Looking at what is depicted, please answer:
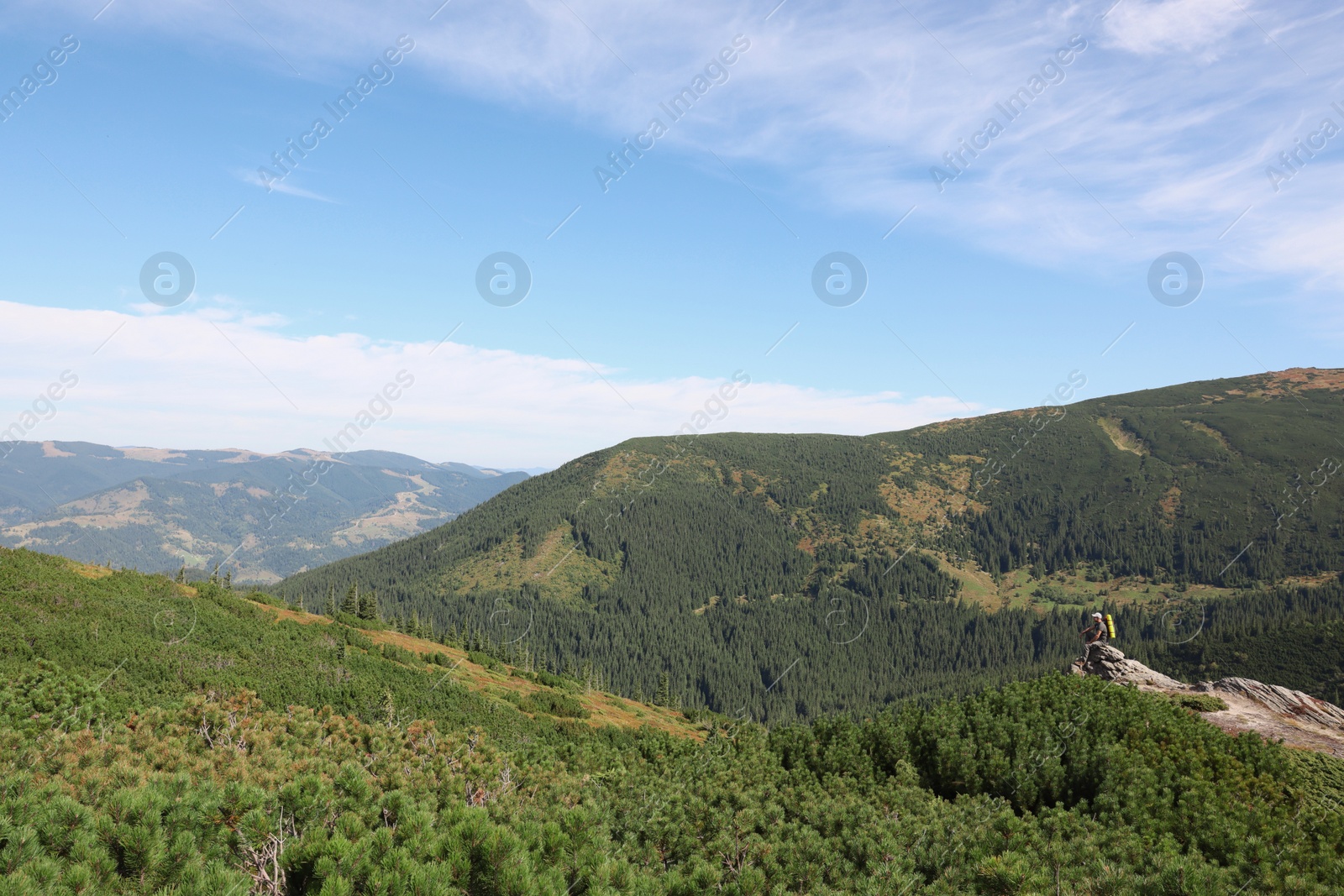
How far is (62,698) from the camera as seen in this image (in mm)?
24156

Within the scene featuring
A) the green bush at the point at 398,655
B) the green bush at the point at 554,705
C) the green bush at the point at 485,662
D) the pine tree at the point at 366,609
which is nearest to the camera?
Result: the green bush at the point at 398,655

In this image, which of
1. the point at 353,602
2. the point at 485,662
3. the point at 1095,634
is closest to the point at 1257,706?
the point at 1095,634

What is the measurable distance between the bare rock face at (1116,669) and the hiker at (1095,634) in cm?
7

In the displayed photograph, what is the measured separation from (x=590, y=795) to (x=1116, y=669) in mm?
35830

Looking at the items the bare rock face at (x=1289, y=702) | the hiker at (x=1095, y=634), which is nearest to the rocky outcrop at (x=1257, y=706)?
the bare rock face at (x=1289, y=702)

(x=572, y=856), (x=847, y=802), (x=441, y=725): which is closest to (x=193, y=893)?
(x=572, y=856)

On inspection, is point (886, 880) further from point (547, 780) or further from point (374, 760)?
point (374, 760)

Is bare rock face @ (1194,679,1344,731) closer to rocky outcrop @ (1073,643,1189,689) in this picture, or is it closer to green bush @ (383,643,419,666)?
rocky outcrop @ (1073,643,1189,689)

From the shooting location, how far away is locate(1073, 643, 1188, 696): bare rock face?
138ft

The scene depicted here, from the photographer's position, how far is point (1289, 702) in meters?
37.1

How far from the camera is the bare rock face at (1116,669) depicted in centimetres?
4200

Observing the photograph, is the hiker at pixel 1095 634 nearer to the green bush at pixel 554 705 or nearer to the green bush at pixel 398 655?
the green bush at pixel 554 705

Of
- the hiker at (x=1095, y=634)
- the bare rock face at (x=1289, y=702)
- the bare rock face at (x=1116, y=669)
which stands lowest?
the bare rock face at (x=1289, y=702)

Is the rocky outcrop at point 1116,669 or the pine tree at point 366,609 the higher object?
the pine tree at point 366,609
